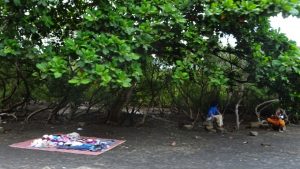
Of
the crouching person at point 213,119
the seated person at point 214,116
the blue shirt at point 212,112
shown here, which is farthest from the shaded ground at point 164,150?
the blue shirt at point 212,112

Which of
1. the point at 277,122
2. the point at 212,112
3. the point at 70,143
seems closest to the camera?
the point at 70,143

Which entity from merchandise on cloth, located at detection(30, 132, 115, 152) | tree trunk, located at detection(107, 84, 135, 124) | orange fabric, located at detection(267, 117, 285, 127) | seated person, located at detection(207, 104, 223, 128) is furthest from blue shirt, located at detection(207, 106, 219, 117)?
merchandise on cloth, located at detection(30, 132, 115, 152)

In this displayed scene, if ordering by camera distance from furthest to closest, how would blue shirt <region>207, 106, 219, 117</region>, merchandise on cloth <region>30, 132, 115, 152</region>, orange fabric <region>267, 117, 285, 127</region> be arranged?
1. orange fabric <region>267, 117, 285, 127</region>
2. blue shirt <region>207, 106, 219, 117</region>
3. merchandise on cloth <region>30, 132, 115, 152</region>

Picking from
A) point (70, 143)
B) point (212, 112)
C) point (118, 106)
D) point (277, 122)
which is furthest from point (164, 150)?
point (277, 122)

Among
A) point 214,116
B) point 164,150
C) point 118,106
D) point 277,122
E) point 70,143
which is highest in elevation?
point 118,106

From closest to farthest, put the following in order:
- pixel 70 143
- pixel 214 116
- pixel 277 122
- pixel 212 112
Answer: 1. pixel 70 143
2. pixel 214 116
3. pixel 212 112
4. pixel 277 122

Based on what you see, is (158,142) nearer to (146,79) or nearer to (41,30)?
(146,79)

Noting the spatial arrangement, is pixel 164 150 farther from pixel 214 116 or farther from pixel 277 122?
pixel 277 122

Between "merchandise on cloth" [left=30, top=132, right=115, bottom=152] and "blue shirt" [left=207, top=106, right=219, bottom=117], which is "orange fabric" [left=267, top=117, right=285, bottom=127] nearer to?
"blue shirt" [left=207, top=106, right=219, bottom=117]

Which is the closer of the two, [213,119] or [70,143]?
[70,143]

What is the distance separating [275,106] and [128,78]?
20.2 feet

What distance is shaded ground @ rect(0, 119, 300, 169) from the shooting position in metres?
6.77

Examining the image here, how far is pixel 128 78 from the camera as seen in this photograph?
728 centimetres

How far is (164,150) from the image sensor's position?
7.95m
